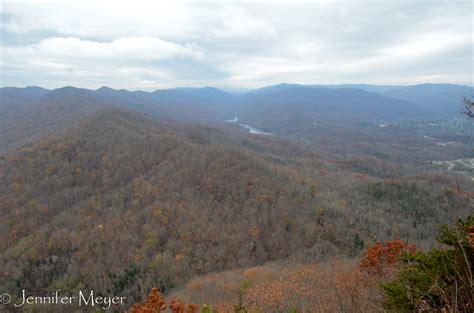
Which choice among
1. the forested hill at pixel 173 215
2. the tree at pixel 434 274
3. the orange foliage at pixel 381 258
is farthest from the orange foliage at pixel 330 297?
the forested hill at pixel 173 215

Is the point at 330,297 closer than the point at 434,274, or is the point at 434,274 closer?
the point at 434,274

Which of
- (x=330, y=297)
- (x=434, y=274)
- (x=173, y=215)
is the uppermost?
(x=434, y=274)

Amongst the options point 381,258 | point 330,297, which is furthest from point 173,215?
point 330,297

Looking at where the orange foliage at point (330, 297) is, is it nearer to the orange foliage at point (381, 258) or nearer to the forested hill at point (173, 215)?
the orange foliage at point (381, 258)

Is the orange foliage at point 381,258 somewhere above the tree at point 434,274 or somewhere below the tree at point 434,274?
below

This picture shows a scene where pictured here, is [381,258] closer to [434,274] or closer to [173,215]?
[434,274]

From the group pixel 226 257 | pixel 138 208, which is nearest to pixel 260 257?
pixel 226 257

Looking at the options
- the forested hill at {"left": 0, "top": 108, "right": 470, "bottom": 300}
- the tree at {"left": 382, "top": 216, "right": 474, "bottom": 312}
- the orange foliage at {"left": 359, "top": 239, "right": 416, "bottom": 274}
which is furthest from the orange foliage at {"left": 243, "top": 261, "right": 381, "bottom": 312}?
the forested hill at {"left": 0, "top": 108, "right": 470, "bottom": 300}

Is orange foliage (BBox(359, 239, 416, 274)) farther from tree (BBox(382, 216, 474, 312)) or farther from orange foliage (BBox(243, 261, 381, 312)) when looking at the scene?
tree (BBox(382, 216, 474, 312))
